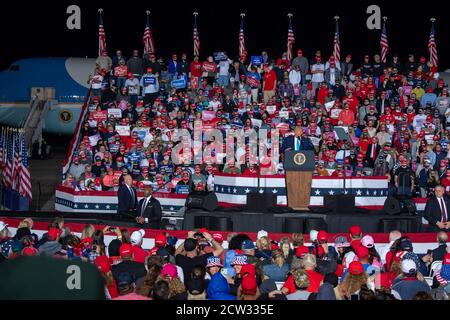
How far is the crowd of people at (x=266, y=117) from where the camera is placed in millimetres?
24859

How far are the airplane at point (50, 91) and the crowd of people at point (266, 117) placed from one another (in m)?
6.69

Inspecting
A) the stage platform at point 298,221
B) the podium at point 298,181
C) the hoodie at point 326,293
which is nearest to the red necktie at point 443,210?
the stage platform at point 298,221

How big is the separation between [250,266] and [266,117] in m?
16.0

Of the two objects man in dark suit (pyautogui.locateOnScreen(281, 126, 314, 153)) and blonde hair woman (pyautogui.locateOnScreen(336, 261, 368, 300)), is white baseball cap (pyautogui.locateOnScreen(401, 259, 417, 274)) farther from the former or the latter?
man in dark suit (pyautogui.locateOnScreen(281, 126, 314, 153))

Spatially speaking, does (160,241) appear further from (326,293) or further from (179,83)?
(179,83)

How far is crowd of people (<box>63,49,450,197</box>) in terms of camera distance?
2486 centimetres

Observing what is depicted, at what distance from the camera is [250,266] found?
11.7 metres

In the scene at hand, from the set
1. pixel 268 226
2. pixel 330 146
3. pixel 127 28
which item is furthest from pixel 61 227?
pixel 127 28

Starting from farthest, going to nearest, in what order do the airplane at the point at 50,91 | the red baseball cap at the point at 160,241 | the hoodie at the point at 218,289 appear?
the airplane at the point at 50,91 < the red baseball cap at the point at 160,241 < the hoodie at the point at 218,289

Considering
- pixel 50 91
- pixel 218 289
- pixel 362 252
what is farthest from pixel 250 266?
pixel 50 91

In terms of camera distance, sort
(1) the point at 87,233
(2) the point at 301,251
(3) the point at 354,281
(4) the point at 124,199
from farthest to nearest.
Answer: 1. (4) the point at 124,199
2. (1) the point at 87,233
3. (2) the point at 301,251
4. (3) the point at 354,281

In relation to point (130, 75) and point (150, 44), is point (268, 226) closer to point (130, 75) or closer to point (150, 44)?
point (130, 75)

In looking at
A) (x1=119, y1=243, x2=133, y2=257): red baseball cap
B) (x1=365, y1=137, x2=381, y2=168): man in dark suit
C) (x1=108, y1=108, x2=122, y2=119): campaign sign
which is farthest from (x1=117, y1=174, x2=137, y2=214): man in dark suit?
(x1=108, y1=108, x2=122, y2=119): campaign sign

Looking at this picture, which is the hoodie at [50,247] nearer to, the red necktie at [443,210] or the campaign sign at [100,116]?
the red necktie at [443,210]
